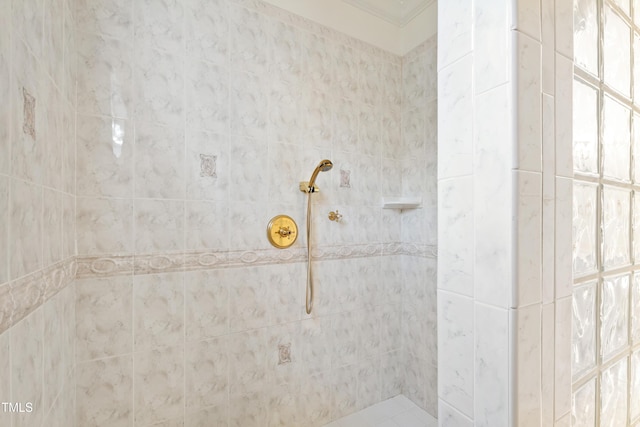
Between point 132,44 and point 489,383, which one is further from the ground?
point 132,44

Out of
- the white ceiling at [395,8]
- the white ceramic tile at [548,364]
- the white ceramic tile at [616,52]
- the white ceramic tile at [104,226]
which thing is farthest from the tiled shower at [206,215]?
the white ceramic tile at [616,52]

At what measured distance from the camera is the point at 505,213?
1.33 feet

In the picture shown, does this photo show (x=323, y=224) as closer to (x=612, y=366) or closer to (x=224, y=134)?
(x=224, y=134)

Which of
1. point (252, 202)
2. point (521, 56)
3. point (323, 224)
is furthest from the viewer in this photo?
point (323, 224)

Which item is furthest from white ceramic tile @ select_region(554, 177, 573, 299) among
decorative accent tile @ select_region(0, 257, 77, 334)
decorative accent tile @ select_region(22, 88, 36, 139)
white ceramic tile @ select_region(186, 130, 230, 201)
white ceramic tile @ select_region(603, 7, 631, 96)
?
white ceramic tile @ select_region(186, 130, 230, 201)

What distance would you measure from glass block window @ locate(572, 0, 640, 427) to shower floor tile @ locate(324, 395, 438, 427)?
119 centimetres

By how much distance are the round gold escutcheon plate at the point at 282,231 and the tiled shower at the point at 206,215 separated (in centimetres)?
4

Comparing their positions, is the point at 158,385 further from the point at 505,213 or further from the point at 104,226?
the point at 505,213

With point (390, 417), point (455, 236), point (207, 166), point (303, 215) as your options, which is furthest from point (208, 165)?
point (390, 417)

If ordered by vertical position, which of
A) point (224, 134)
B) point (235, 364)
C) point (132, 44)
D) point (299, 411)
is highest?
point (132, 44)

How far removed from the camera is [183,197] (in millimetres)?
1184

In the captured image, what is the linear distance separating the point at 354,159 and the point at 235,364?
1271 mm

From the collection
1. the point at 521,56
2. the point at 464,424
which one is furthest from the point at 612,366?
the point at 521,56

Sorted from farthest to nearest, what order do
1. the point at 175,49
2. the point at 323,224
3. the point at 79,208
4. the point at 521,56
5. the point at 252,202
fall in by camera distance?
the point at 323,224 < the point at 252,202 < the point at 175,49 < the point at 79,208 < the point at 521,56
